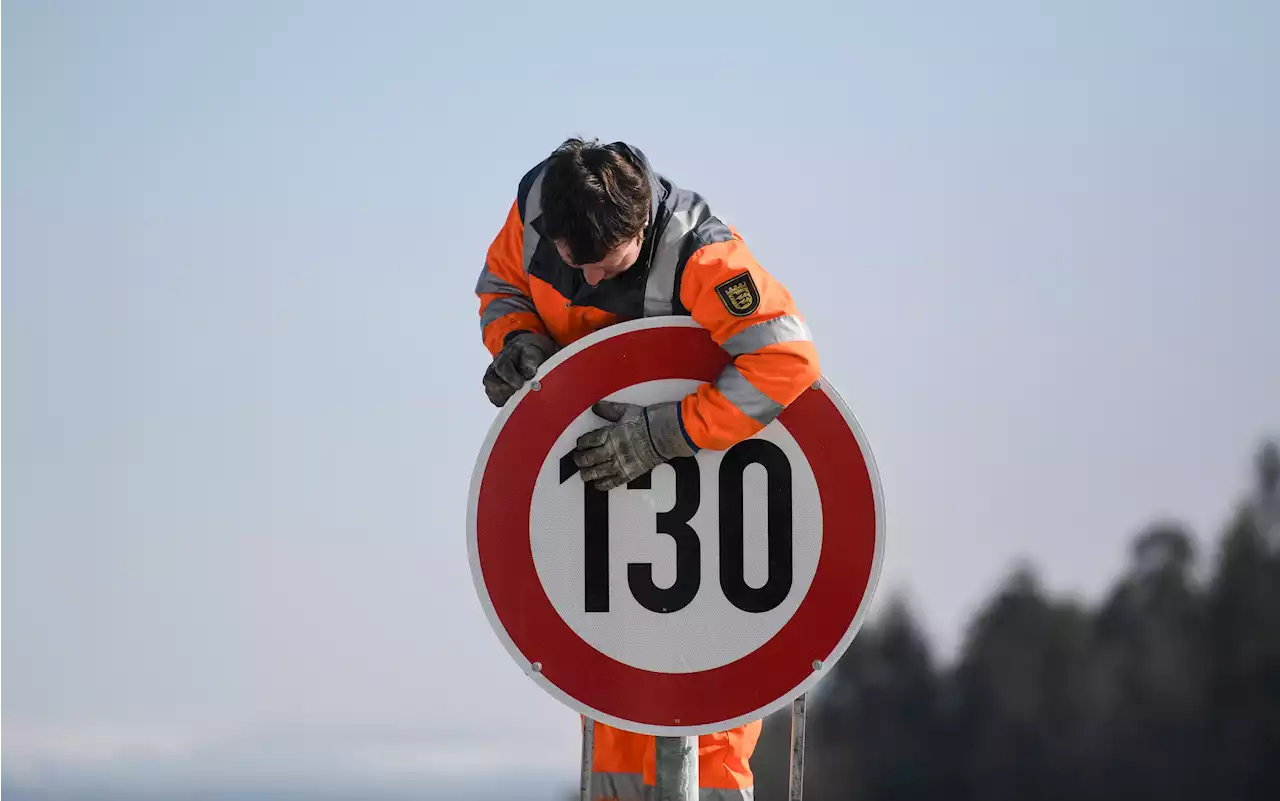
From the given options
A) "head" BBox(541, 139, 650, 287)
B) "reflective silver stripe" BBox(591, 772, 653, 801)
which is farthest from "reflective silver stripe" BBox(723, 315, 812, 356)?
"reflective silver stripe" BBox(591, 772, 653, 801)

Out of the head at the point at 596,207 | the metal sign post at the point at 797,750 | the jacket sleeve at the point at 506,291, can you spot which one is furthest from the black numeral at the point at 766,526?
the jacket sleeve at the point at 506,291

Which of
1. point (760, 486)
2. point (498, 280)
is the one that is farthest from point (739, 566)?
point (498, 280)

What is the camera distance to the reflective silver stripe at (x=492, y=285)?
3.45 metres

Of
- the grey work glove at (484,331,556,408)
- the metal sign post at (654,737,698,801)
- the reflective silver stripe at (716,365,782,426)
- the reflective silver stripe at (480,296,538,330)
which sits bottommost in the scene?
the metal sign post at (654,737,698,801)

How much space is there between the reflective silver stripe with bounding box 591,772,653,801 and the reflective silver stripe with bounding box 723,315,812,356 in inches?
38.8

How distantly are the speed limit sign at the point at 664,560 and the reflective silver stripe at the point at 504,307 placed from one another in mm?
458

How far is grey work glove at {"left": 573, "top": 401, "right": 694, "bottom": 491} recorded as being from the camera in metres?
2.92

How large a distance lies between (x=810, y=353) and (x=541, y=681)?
0.79 m

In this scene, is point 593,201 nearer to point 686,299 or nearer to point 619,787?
point 686,299

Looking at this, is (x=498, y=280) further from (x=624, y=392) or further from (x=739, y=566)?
(x=739, y=566)

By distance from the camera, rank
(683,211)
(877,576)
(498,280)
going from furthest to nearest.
A: 1. (498,280)
2. (683,211)
3. (877,576)

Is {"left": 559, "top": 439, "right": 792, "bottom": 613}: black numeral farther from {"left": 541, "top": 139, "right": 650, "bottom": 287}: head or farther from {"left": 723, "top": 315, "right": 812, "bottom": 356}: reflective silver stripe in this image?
{"left": 541, "top": 139, "right": 650, "bottom": 287}: head

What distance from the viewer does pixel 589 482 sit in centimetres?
298

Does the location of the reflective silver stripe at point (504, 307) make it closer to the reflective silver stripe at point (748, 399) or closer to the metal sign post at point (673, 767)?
the reflective silver stripe at point (748, 399)
